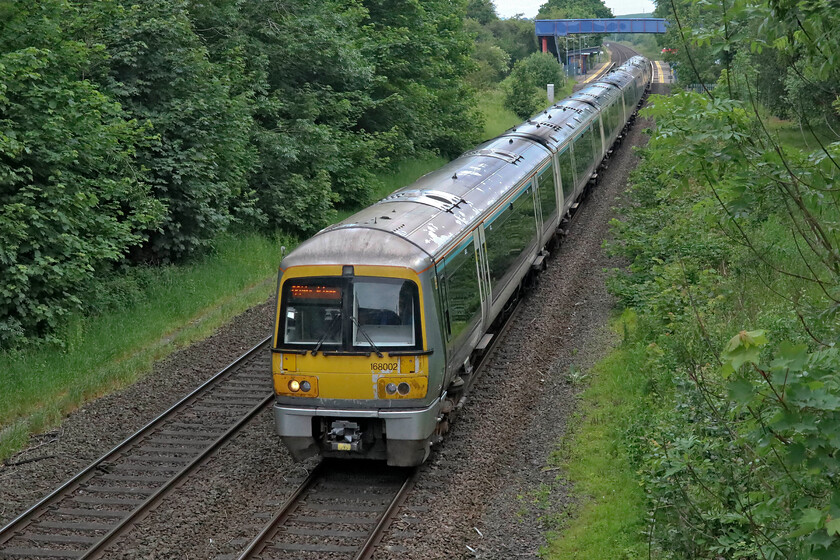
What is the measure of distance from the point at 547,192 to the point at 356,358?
957 cm

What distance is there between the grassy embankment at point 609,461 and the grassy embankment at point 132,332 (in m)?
6.98

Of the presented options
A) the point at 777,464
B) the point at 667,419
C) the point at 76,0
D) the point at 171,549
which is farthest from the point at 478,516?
the point at 76,0

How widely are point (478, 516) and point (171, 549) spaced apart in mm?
3098

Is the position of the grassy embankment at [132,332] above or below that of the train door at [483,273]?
below

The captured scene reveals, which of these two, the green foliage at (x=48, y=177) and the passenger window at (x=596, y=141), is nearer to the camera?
the green foliage at (x=48, y=177)

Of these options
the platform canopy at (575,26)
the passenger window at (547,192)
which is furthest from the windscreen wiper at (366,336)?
the platform canopy at (575,26)

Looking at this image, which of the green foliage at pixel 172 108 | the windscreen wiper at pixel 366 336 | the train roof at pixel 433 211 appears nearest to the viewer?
the windscreen wiper at pixel 366 336

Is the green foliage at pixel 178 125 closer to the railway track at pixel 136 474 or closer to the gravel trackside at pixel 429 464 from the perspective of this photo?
the gravel trackside at pixel 429 464

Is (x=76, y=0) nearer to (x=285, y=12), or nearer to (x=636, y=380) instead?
(x=285, y=12)

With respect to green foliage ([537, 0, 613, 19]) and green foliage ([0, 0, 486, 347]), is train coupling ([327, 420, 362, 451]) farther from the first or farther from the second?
green foliage ([537, 0, 613, 19])

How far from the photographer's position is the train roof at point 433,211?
32.0 ft

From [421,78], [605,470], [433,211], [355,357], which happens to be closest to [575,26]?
[421,78]

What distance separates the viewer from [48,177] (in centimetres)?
1377

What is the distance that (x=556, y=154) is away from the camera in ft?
63.4
